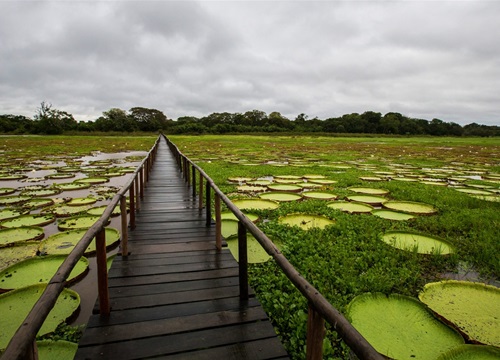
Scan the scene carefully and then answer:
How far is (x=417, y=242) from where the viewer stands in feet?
13.7

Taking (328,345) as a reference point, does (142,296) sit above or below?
above

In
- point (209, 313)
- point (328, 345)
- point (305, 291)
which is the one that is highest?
point (305, 291)

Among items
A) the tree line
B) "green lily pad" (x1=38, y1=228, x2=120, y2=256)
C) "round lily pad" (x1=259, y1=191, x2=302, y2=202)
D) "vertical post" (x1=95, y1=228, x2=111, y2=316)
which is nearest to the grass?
"round lily pad" (x1=259, y1=191, x2=302, y2=202)

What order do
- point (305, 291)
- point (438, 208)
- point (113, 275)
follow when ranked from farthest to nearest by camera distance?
1. point (438, 208)
2. point (113, 275)
3. point (305, 291)

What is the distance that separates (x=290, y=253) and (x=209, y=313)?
1791 millimetres

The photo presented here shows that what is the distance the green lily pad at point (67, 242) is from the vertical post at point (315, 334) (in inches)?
135

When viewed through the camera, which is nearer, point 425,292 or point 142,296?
point 142,296

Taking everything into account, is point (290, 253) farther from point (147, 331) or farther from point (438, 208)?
point (438, 208)

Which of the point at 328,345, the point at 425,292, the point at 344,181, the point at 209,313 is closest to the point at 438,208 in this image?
the point at 344,181

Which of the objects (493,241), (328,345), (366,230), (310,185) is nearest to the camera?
(328,345)

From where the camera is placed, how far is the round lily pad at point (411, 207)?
222 inches

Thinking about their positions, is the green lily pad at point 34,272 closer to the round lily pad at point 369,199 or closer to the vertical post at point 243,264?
the vertical post at point 243,264

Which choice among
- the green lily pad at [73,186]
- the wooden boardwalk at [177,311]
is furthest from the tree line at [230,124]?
the wooden boardwalk at [177,311]

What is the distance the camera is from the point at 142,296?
251 centimetres
